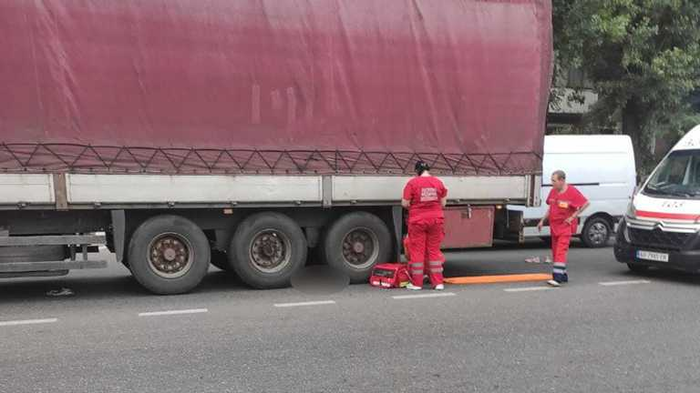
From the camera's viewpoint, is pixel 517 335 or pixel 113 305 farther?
pixel 113 305

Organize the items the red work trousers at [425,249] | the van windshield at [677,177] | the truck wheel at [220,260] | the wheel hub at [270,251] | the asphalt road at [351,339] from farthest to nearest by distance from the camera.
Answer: the van windshield at [677,177], the truck wheel at [220,260], the red work trousers at [425,249], the wheel hub at [270,251], the asphalt road at [351,339]

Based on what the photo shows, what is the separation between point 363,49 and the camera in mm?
7906

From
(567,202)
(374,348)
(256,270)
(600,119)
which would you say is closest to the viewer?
(374,348)

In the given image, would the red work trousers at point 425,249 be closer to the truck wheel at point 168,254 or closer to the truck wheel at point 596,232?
the truck wheel at point 168,254

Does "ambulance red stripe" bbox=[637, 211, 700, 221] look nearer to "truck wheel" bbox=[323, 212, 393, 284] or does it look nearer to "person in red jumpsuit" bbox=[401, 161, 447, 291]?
"person in red jumpsuit" bbox=[401, 161, 447, 291]

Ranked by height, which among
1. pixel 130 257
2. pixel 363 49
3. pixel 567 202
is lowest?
pixel 130 257

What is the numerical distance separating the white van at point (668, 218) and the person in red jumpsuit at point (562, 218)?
1.03 metres

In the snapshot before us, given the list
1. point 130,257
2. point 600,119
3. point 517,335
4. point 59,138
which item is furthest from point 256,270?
point 600,119

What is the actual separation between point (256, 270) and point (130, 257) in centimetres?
148

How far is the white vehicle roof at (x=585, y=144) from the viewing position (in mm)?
12570

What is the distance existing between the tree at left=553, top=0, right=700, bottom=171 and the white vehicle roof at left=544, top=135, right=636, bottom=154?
2.15 meters

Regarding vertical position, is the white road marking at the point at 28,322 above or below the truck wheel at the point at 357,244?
below

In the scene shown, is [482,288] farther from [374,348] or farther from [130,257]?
[130,257]

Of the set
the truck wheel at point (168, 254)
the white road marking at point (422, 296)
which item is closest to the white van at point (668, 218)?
the white road marking at point (422, 296)
